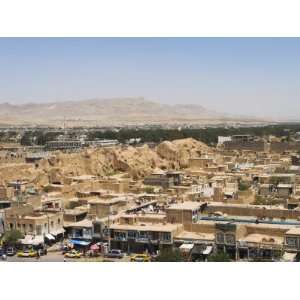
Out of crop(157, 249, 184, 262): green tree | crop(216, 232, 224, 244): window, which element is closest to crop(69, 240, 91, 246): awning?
crop(157, 249, 184, 262): green tree

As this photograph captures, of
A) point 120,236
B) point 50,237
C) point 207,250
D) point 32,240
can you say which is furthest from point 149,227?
point 32,240

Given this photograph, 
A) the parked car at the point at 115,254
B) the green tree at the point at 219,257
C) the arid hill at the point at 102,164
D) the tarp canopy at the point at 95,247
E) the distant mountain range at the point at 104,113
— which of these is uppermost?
the distant mountain range at the point at 104,113

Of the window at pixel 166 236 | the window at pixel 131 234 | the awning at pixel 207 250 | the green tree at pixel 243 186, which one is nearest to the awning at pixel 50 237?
the window at pixel 131 234

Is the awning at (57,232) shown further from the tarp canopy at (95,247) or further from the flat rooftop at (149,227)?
the flat rooftop at (149,227)

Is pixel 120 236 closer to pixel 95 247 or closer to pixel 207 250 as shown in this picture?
pixel 95 247

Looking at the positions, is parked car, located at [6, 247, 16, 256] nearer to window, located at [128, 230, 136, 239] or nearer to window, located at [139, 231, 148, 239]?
window, located at [128, 230, 136, 239]
